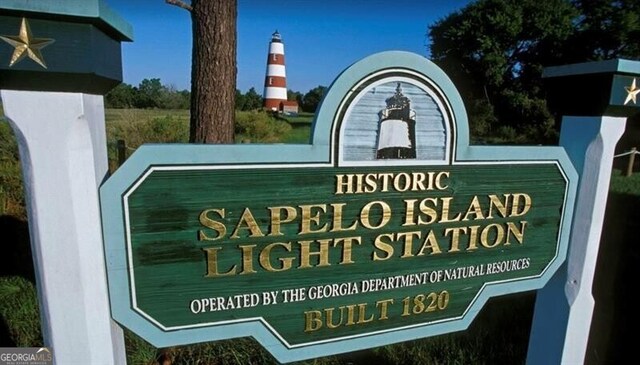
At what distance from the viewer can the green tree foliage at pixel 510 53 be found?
20.2 meters

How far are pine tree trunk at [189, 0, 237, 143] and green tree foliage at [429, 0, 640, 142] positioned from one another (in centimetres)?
1819

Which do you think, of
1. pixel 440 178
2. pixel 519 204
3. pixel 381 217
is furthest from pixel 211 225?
pixel 519 204

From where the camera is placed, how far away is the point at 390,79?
4.03ft

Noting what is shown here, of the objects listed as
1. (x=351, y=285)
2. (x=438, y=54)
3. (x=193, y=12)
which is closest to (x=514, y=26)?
(x=438, y=54)

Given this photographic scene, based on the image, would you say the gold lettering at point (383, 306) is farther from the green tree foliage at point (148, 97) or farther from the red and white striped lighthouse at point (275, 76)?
the red and white striped lighthouse at point (275, 76)

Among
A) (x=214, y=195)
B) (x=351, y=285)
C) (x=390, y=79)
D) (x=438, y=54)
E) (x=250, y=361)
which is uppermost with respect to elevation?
(x=438, y=54)

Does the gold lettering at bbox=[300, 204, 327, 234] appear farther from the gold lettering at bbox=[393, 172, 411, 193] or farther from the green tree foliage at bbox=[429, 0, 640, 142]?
the green tree foliage at bbox=[429, 0, 640, 142]

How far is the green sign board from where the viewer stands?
109cm

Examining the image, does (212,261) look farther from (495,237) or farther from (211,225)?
(495,237)

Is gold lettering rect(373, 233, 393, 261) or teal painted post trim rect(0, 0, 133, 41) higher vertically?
teal painted post trim rect(0, 0, 133, 41)

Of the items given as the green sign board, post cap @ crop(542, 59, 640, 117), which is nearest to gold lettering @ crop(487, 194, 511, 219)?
the green sign board

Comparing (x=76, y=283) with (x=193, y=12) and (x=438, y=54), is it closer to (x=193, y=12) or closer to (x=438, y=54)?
(x=193, y=12)

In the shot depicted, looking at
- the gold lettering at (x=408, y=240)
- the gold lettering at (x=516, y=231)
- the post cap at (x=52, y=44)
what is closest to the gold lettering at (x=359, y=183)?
the gold lettering at (x=408, y=240)

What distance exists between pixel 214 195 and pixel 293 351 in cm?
59
